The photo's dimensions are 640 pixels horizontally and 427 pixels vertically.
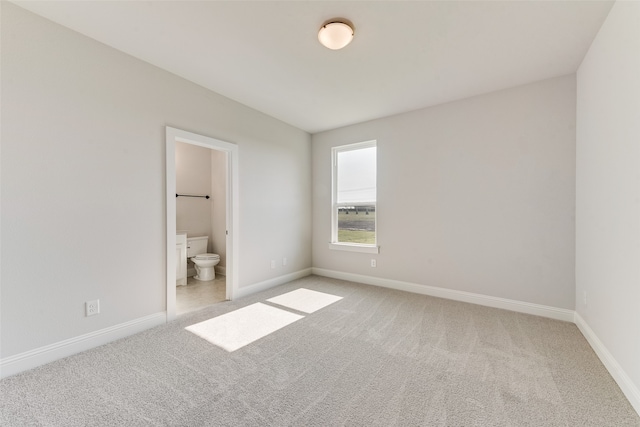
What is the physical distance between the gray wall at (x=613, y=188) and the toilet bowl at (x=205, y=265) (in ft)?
14.9

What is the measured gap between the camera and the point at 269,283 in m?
3.88

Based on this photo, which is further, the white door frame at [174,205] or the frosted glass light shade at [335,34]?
the white door frame at [174,205]

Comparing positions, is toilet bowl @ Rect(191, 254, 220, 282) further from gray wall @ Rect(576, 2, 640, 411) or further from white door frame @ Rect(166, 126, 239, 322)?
gray wall @ Rect(576, 2, 640, 411)

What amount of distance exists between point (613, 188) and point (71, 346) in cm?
426

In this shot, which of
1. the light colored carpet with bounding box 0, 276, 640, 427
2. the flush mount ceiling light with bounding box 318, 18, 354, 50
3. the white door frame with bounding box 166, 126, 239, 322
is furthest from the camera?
the white door frame with bounding box 166, 126, 239, 322

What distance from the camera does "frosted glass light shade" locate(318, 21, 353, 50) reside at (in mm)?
1929

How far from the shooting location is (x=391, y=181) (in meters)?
3.84

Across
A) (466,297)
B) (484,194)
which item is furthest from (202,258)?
(484,194)

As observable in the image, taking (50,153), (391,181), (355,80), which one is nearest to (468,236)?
(391,181)

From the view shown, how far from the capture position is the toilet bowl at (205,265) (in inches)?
167

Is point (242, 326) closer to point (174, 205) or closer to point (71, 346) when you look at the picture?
point (71, 346)

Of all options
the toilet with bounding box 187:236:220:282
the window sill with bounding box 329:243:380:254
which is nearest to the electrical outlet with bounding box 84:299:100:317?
the toilet with bounding box 187:236:220:282

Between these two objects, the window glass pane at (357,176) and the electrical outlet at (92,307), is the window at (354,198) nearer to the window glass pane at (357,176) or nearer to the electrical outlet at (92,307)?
the window glass pane at (357,176)

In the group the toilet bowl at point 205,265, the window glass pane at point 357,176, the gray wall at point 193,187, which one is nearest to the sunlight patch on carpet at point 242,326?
the toilet bowl at point 205,265
